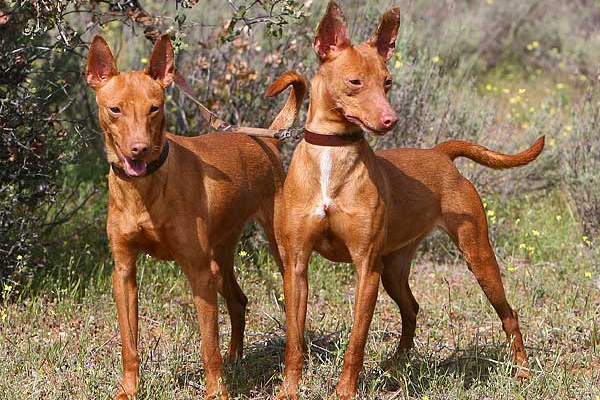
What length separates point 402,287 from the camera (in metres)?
5.68

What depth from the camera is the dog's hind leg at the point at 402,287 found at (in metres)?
5.64

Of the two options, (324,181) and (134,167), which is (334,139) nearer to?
(324,181)

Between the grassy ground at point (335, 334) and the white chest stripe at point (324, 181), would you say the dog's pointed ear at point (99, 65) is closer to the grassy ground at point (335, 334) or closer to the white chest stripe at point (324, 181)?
the white chest stripe at point (324, 181)

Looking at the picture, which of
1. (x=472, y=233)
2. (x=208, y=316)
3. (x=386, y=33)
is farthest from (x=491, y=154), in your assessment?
(x=208, y=316)

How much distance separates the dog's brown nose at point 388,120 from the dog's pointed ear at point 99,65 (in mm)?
1298

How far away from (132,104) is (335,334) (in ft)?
7.52

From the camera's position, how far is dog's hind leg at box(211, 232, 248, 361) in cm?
564

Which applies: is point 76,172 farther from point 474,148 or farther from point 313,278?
point 474,148

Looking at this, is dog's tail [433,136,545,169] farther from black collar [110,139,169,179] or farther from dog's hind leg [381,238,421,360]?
black collar [110,139,169,179]

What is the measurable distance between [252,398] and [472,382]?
47.9 inches

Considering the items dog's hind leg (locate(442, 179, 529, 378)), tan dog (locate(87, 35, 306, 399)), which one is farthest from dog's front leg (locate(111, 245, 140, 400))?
dog's hind leg (locate(442, 179, 529, 378))

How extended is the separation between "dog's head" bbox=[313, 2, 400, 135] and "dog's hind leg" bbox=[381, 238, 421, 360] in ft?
4.85

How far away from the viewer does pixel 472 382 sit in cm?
519

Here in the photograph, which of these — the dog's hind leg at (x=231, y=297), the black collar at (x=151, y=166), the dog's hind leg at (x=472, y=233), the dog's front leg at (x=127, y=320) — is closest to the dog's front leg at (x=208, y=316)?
the dog's front leg at (x=127, y=320)
